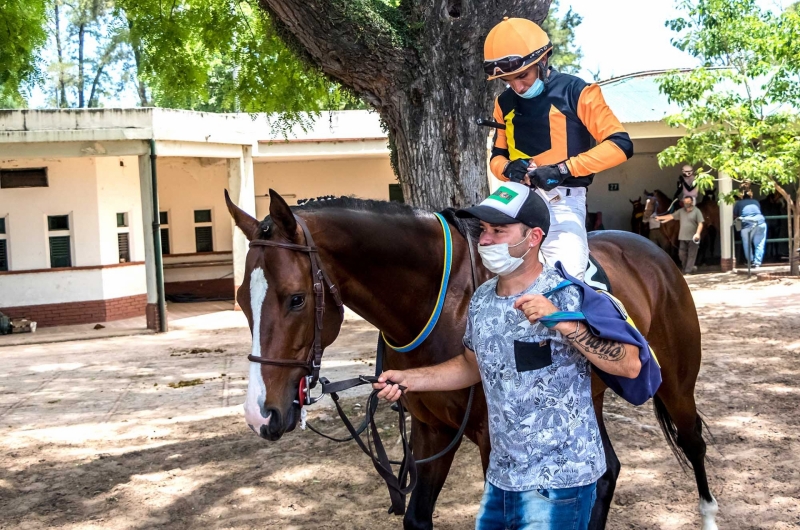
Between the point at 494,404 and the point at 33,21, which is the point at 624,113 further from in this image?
the point at 494,404

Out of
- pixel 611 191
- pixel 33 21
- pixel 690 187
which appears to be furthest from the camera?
pixel 611 191

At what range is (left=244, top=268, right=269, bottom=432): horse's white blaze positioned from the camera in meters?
3.01

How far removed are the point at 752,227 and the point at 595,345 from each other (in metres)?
16.2

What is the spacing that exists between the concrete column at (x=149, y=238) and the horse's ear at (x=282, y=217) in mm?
11917

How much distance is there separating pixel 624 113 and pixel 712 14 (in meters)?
4.85

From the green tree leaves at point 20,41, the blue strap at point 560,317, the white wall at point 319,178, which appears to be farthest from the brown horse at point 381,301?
the white wall at point 319,178

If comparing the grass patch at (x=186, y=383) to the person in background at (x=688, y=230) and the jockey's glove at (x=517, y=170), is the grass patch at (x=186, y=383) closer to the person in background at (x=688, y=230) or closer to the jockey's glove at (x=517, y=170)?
the jockey's glove at (x=517, y=170)

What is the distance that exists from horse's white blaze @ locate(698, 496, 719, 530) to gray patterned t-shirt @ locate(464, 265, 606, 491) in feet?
7.75

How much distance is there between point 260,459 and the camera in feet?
20.4

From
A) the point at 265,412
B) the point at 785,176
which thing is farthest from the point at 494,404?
the point at 785,176

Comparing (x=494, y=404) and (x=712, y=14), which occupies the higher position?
(x=712, y=14)

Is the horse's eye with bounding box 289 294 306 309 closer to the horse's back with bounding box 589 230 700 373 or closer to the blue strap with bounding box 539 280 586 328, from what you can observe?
the blue strap with bounding box 539 280 586 328

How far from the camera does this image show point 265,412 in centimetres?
302

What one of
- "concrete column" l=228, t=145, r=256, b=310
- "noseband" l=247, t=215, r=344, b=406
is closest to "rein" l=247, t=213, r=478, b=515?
"noseband" l=247, t=215, r=344, b=406
